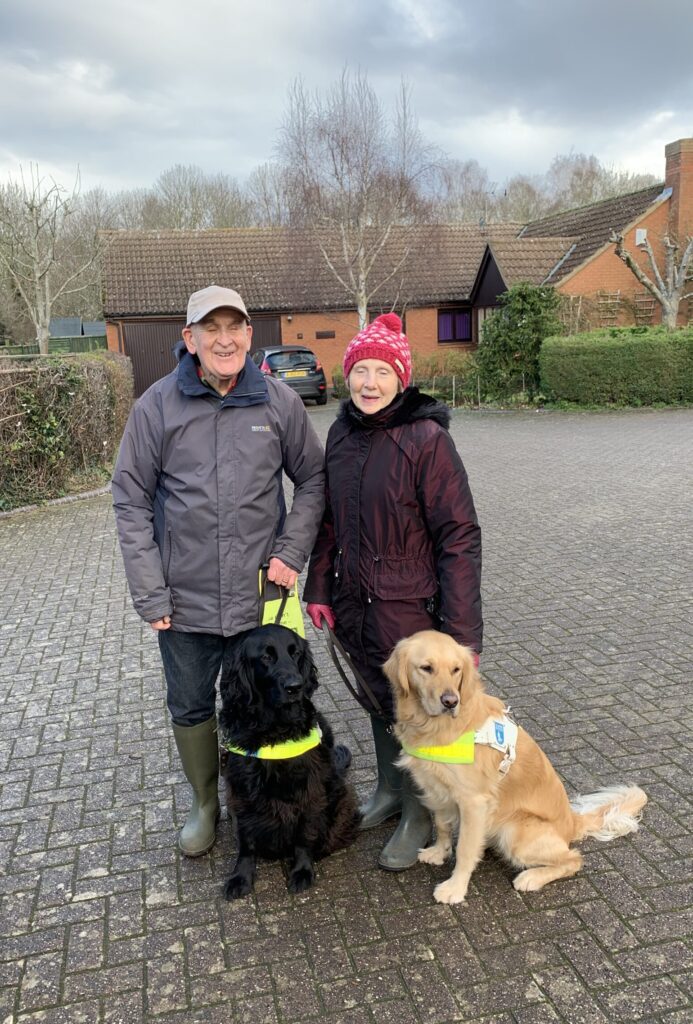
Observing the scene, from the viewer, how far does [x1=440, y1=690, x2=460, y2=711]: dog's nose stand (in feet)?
9.02

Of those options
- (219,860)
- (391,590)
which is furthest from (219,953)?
(391,590)

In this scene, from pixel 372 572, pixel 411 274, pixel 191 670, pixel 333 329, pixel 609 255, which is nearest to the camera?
pixel 372 572

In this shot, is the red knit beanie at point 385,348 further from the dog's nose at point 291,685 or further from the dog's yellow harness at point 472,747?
the dog's yellow harness at point 472,747

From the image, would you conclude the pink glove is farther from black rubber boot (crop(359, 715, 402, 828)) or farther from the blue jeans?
black rubber boot (crop(359, 715, 402, 828))

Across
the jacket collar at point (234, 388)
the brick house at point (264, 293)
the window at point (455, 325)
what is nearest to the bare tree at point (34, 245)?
the brick house at point (264, 293)

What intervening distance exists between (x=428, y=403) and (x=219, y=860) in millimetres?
2222

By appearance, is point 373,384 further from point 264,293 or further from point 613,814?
point 264,293

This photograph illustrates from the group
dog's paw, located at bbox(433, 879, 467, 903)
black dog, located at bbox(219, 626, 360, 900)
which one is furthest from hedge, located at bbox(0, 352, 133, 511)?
dog's paw, located at bbox(433, 879, 467, 903)

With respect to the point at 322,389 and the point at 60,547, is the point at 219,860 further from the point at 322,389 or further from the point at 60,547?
the point at 322,389

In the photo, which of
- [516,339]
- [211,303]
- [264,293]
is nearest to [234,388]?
[211,303]

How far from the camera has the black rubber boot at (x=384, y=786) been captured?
3.49 m

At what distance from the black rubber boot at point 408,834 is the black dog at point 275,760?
0.27 m

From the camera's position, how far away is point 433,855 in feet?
10.7

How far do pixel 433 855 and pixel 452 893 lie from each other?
27cm
